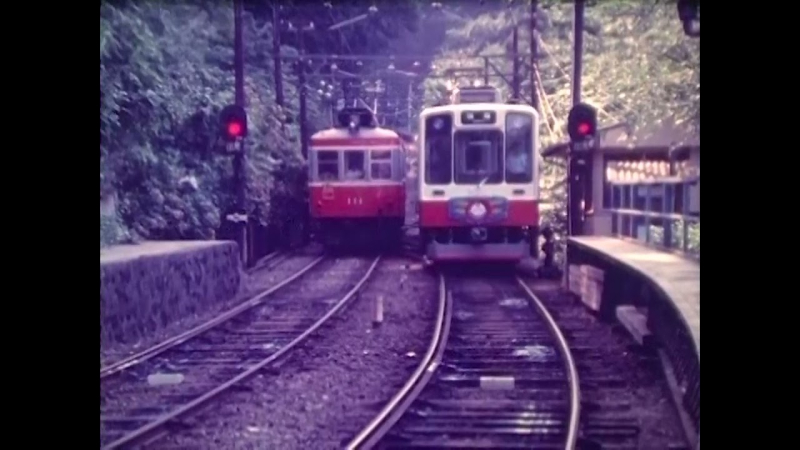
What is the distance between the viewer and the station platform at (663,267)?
2984 millimetres

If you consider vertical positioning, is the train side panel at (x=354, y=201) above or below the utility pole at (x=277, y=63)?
below

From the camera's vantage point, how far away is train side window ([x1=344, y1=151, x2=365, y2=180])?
11.8ft

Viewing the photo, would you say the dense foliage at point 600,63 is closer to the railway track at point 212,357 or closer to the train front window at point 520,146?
the train front window at point 520,146

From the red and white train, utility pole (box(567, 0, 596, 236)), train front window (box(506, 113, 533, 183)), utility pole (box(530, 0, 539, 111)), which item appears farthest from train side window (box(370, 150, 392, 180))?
utility pole (box(567, 0, 596, 236))

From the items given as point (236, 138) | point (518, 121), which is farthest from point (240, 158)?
point (518, 121)

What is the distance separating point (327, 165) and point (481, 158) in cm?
56

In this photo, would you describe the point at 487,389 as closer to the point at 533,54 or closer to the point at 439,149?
the point at 439,149

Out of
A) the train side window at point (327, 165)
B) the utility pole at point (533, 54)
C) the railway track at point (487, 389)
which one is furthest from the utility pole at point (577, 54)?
the train side window at point (327, 165)

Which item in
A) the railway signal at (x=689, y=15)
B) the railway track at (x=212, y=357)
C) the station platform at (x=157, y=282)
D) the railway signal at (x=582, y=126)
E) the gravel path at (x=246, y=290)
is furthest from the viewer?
the gravel path at (x=246, y=290)

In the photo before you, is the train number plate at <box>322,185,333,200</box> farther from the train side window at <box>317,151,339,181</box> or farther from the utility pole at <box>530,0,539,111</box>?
the utility pole at <box>530,0,539,111</box>

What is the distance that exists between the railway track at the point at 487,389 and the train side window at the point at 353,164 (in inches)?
23.0
